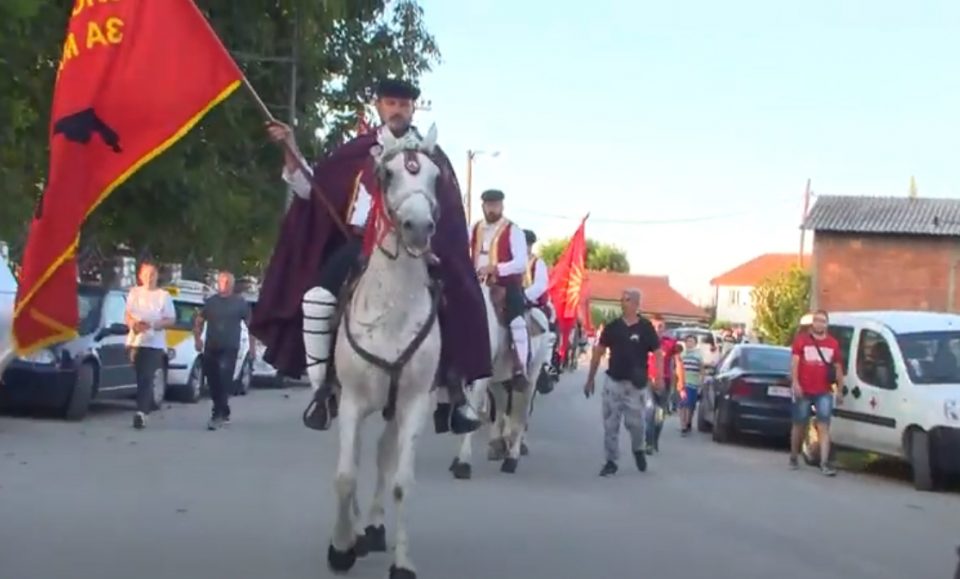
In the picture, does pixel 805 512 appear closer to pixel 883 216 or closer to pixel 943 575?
pixel 943 575

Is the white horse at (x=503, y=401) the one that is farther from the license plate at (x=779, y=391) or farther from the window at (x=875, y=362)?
the license plate at (x=779, y=391)

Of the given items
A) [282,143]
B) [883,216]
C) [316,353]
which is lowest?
[316,353]

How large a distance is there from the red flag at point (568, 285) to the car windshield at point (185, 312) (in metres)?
6.50

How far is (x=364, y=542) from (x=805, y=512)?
5.69m

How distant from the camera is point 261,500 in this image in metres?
12.8

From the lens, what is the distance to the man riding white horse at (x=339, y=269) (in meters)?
9.38

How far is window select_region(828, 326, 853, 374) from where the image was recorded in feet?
63.6

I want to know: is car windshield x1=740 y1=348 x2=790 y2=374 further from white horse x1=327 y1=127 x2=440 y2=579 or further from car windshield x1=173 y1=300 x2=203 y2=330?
white horse x1=327 y1=127 x2=440 y2=579

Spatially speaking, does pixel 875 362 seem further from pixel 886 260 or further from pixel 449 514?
pixel 886 260

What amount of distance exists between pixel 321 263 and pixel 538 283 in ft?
24.5

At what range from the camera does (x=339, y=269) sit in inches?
372

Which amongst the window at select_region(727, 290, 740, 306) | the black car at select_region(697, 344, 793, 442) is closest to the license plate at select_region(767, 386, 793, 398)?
the black car at select_region(697, 344, 793, 442)

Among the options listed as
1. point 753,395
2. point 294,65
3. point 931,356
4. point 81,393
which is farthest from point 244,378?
point 931,356

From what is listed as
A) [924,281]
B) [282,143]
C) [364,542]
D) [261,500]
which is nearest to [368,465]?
[261,500]
